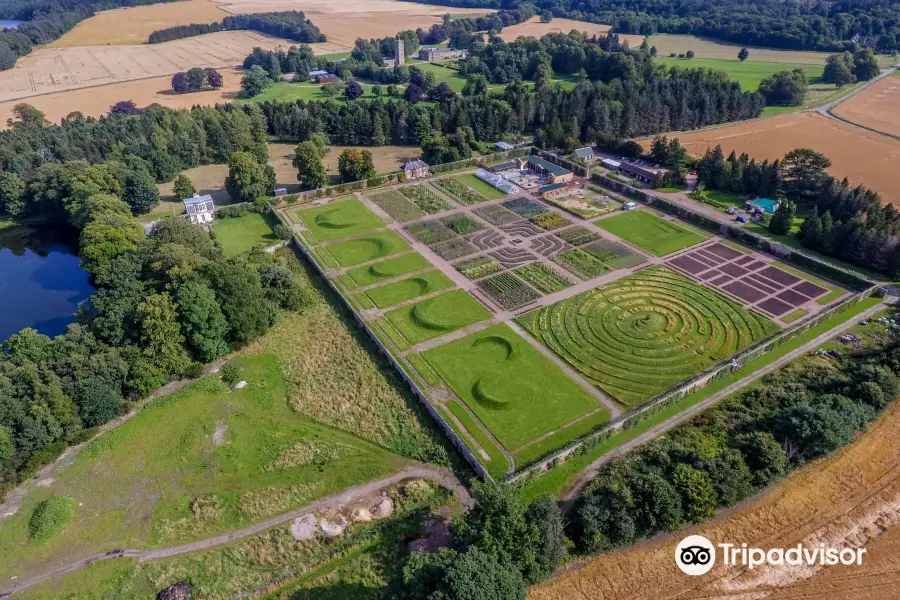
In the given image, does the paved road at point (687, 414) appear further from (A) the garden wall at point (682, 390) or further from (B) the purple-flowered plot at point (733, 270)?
(B) the purple-flowered plot at point (733, 270)

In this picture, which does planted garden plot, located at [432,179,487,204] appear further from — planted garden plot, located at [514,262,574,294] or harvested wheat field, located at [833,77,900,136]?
harvested wheat field, located at [833,77,900,136]

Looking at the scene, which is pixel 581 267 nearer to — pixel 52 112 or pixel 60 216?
pixel 60 216

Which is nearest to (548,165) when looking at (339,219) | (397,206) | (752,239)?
(397,206)

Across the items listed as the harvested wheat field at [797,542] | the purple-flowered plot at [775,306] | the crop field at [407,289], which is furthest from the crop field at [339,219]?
the harvested wheat field at [797,542]

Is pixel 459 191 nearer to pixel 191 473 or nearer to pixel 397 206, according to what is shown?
pixel 397 206

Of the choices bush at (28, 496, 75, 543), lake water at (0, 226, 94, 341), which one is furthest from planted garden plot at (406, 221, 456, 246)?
bush at (28, 496, 75, 543)

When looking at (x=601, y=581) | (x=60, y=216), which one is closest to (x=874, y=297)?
(x=601, y=581)
